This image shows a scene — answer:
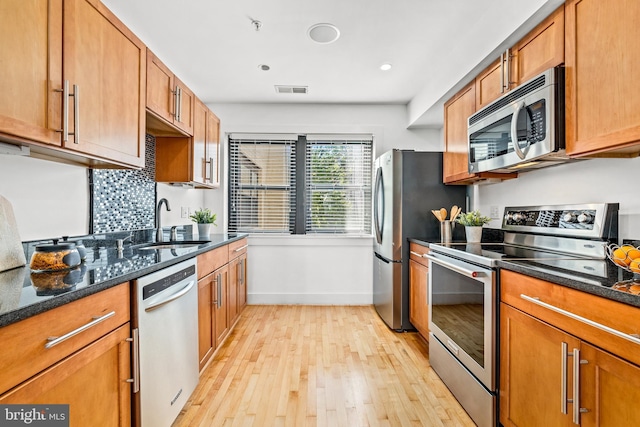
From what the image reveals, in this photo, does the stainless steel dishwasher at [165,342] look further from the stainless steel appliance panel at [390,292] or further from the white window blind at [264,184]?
the white window blind at [264,184]

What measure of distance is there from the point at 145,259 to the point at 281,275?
2.41m

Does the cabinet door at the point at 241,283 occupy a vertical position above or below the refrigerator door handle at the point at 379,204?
below

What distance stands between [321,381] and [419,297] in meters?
1.18

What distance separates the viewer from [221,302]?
2645 millimetres

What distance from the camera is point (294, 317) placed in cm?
351

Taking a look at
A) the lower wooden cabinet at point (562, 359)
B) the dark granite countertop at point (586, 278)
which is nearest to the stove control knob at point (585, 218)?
the dark granite countertop at point (586, 278)

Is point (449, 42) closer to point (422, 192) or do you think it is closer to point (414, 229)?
point (422, 192)

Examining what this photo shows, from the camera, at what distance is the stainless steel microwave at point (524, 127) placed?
1.61 meters

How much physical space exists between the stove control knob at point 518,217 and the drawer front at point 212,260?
7.68ft

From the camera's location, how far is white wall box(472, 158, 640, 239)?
1.65 metres

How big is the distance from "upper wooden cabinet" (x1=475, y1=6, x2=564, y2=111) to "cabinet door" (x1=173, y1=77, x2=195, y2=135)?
2.35m

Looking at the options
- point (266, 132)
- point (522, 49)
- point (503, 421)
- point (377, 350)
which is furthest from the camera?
point (266, 132)


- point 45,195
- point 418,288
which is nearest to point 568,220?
point 418,288

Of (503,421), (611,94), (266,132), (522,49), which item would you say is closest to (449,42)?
(522,49)
